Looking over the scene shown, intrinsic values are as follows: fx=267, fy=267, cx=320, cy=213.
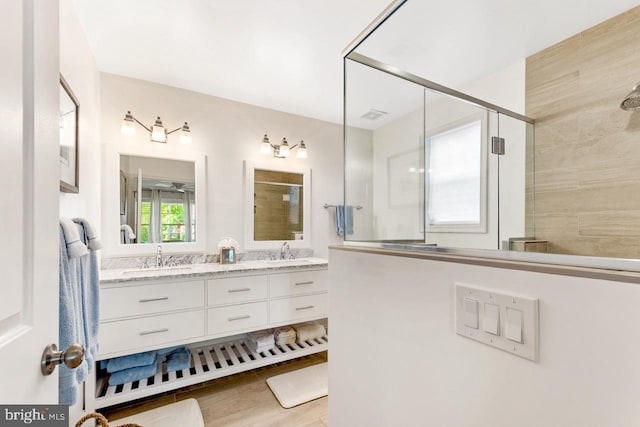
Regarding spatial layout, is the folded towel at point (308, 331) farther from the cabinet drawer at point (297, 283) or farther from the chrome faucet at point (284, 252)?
the chrome faucet at point (284, 252)

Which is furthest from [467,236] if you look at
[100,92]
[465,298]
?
[100,92]

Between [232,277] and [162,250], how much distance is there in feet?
2.33

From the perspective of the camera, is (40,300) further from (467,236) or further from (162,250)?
(467,236)

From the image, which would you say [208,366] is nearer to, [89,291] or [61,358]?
[89,291]

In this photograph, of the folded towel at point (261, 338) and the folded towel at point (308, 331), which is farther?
the folded towel at point (308, 331)

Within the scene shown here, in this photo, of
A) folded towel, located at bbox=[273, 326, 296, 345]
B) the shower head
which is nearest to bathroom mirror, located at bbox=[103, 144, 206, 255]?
folded towel, located at bbox=[273, 326, 296, 345]

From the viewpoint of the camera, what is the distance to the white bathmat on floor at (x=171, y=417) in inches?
65.0

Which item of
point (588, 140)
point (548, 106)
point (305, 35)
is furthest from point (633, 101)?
point (305, 35)

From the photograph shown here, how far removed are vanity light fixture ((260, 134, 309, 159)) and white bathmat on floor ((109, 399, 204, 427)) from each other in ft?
7.20

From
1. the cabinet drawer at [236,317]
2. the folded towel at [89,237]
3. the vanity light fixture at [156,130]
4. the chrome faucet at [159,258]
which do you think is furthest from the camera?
the chrome faucet at [159,258]

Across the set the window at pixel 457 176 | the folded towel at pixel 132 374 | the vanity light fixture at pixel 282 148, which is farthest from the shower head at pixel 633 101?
the folded towel at pixel 132 374

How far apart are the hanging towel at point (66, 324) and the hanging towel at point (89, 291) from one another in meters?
0.15

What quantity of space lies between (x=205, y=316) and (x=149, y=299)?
1.31 ft

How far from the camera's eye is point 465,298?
2.21ft
